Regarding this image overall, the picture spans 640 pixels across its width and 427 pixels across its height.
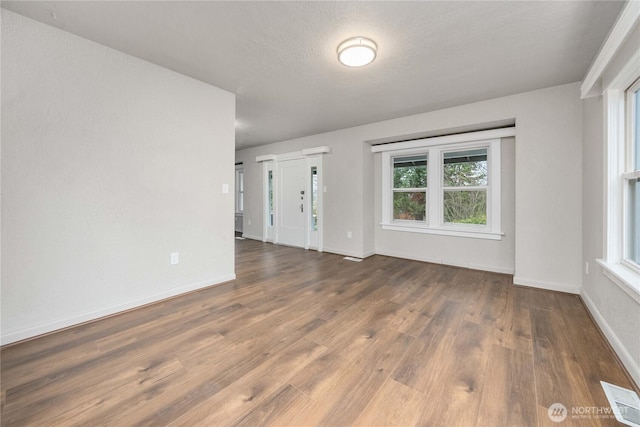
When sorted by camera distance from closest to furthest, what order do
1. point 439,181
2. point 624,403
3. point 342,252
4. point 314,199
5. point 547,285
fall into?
1. point 624,403
2. point 547,285
3. point 439,181
4. point 342,252
5. point 314,199

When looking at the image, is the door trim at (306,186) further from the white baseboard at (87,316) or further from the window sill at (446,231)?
the white baseboard at (87,316)

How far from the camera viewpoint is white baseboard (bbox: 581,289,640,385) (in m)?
1.53

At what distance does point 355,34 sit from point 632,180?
7.91ft

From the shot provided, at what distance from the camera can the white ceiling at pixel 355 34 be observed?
1808 millimetres

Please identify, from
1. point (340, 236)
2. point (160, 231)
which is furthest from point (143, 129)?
point (340, 236)

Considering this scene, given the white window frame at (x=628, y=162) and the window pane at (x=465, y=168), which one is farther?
the window pane at (x=465, y=168)

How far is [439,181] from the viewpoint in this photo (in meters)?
4.21

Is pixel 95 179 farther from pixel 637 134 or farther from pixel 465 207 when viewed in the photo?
pixel 465 207

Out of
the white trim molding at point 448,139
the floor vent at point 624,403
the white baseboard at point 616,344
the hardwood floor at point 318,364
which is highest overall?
the white trim molding at point 448,139

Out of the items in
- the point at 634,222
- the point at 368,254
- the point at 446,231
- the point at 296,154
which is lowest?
the point at 368,254

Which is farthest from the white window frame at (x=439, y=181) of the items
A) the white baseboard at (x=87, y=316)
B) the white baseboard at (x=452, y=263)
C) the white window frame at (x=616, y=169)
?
the white baseboard at (x=87, y=316)

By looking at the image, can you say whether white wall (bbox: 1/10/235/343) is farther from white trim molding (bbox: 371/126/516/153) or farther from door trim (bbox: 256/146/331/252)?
white trim molding (bbox: 371/126/516/153)

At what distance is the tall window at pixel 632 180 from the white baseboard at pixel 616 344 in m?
0.52

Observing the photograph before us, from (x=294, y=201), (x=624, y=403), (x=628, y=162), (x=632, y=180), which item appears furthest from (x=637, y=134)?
(x=294, y=201)
